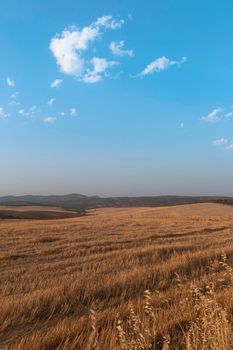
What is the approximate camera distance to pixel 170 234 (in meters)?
23.9

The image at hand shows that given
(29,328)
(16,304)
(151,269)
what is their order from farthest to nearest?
(151,269) < (16,304) < (29,328)

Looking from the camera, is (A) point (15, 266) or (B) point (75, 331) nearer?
(B) point (75, 331)

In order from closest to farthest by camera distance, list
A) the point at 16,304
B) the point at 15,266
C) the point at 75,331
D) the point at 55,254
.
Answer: the point at 75,331, the point at 16,304, the point at 15,266, the point at 55,254

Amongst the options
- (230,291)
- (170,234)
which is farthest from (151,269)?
(170,234)

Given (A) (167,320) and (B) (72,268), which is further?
(B) (72,268)

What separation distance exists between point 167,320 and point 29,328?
6.61 ft

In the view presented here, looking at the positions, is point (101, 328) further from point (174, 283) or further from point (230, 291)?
point (174, 283)

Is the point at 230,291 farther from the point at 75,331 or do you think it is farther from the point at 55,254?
the point at 55,254

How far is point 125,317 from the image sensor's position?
5.93 metres

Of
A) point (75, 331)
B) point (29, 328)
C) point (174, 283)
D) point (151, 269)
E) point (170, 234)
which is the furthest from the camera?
point (170, 234)

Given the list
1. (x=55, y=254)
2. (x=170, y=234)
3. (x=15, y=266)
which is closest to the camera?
(x=15, y=266)

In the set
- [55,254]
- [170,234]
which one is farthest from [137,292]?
[170,234]

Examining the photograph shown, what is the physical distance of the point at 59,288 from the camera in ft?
25.9

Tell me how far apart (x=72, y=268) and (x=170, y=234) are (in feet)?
44.0
